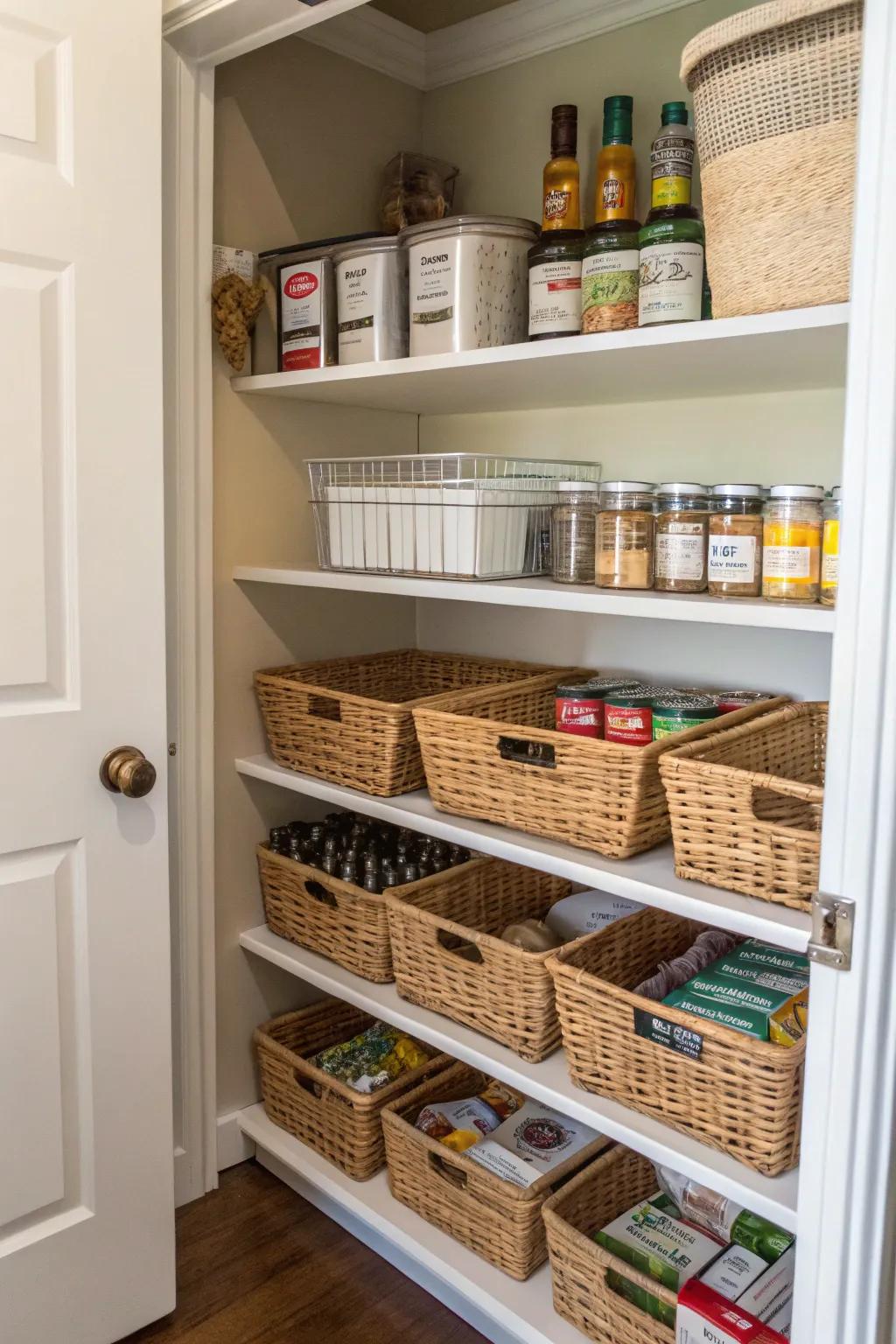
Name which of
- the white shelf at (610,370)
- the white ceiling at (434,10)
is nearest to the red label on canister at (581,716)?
the white shelf at (610,370)

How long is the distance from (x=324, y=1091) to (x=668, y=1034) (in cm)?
79

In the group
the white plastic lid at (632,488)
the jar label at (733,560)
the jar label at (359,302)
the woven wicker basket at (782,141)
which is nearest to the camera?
the woven wicker basket at (782,141)

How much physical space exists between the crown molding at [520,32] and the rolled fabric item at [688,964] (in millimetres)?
1469

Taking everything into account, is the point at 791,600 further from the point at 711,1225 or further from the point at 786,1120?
the point at 711,1225

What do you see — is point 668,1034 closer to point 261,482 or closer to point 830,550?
point 830,550

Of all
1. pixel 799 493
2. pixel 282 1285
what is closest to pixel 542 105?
pixel 799 493

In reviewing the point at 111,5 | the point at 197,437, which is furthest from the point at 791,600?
the point at 111,5

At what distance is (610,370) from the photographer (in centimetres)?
145

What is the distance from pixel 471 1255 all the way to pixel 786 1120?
25.6 inches

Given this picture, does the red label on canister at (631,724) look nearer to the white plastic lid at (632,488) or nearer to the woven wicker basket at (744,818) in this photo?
the woven wicker basket at (744,818)

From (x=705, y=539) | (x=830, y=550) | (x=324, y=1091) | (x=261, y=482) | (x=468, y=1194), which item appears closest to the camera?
(x=830, y=550)

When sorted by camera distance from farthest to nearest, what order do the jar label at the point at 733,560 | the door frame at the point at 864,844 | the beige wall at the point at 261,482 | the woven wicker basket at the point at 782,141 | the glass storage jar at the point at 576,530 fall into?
the beige wall at the point at 261,482
the glass storage jar at the point at 576,530
the jar label at the point at 733,560
the woven wicker basket at the point at 782,141
the door frame at the point at 864,844

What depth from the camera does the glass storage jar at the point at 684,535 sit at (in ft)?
4.34

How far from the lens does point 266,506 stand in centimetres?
193
